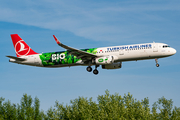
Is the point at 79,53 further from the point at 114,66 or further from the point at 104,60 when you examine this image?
the point at 114,66

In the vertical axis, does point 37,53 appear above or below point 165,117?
above

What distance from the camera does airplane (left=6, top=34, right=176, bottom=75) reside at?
55750 mm

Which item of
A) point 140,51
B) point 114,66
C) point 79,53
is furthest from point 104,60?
point 140,51

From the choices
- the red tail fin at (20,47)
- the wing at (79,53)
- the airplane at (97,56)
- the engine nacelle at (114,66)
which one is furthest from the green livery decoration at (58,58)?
the engine nacelle at (114,66)

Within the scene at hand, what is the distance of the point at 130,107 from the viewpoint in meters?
82.4

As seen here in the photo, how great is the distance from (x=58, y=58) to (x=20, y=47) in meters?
11.2

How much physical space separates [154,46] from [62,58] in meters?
17.5

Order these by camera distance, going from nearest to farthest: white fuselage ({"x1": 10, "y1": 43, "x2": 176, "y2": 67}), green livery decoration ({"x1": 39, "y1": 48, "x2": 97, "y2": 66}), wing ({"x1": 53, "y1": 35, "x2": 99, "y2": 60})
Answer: wing ({"x1": 53, "y1": 35, "x2": 99, "y2": 60}) → white fuselage ({"x1": 10, "y1": 43, "x2": 176, "y2": 67}) → green livery decoration ({"x1": 39, "y1": 48, "x2": 97, "y2": 66})

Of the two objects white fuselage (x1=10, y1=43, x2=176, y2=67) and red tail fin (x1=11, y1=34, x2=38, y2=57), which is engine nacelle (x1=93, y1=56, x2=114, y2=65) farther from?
red tail fin (x1=11, y1=34, x2=38, y2=57)

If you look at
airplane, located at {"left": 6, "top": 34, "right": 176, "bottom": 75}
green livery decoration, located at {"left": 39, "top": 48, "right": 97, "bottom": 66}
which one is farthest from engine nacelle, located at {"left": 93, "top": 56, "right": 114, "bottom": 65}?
green livery decoration, located at {"left": 39, "top": 48, "right": 97, "bottom": 66}

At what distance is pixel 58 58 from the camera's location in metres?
61.2

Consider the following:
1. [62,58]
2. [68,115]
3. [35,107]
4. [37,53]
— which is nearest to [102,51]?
[62,58]

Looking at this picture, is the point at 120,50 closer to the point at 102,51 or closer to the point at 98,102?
the point at 102,51

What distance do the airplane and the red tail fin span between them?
0.56 meters
